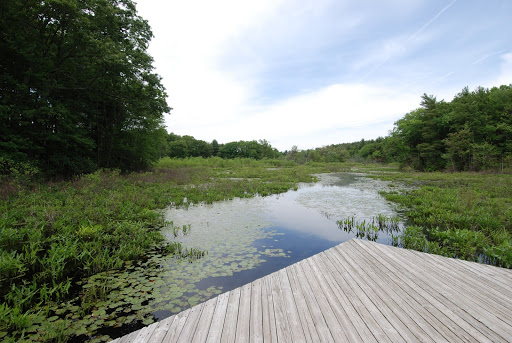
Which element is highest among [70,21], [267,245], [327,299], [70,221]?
[70,21]

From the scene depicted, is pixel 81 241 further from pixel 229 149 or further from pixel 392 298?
pixel 229 149

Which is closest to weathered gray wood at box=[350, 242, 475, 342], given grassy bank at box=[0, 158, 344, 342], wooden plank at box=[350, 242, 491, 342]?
wooden plank at box=[350, 242, 491, 342]

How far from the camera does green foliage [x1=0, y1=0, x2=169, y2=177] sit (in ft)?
32.2

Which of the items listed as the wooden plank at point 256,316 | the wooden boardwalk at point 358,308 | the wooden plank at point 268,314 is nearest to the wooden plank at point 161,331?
the wooden boardwalk at point 358,308

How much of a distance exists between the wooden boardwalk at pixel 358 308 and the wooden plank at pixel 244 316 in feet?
0.03

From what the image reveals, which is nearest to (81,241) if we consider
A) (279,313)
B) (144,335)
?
(144,335)

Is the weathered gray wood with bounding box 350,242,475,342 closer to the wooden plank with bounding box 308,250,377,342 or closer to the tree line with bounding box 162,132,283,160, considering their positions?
the wooden plank with bounding box 308,250,377,342

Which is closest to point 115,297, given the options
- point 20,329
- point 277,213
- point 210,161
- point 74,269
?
point 20,329

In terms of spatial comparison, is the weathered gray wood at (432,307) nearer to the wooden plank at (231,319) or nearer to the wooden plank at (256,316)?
the wooden plank at (256,316)

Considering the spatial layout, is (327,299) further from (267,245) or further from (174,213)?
(174,213)

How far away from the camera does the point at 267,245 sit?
19.2 ft

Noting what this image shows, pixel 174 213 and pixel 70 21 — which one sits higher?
pixel 70 21

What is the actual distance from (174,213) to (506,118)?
1404 inches

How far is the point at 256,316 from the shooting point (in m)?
2.46
